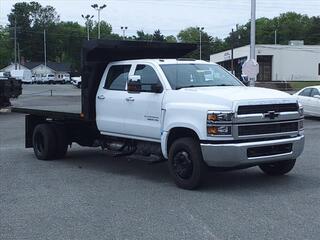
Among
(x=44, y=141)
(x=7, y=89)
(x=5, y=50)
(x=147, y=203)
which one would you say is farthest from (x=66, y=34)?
(x=147, y=203)

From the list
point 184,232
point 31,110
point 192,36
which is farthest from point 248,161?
point 192,36

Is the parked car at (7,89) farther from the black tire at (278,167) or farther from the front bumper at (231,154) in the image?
the front bumper at (231,154)

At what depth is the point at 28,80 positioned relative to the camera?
10369 cm

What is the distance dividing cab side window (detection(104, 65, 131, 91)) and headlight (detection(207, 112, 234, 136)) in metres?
2.56

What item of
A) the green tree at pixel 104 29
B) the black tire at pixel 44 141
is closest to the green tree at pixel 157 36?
the green tree at pixel 104 29

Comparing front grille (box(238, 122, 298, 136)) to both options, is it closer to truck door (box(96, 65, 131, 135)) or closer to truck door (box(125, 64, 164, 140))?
truck door (box(125, 64, 164, 140))

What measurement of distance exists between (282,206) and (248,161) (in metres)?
1.08

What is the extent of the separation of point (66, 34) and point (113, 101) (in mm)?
159516

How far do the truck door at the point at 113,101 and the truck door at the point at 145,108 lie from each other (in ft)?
0.65

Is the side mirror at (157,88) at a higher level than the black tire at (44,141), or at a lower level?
higher

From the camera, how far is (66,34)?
166125 millimetres

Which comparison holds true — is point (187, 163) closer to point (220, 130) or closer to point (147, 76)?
point (220, 130)

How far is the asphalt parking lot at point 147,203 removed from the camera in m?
6.52

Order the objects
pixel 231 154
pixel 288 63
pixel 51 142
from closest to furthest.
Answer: pixel 231 154 → pixel 51 142 → pixel 288 63
